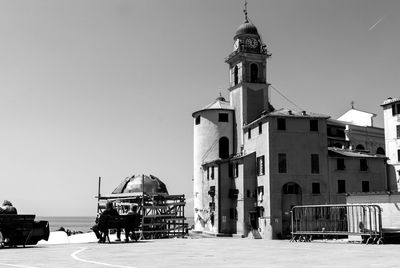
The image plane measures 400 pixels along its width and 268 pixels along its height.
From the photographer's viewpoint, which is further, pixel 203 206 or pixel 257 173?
pixel 203 206

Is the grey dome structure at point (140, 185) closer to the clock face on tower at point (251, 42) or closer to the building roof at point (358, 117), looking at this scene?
the clock face on tower at point (251, 42)

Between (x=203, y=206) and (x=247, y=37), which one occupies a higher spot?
(x=247, y=37)

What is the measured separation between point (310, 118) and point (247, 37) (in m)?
18.0

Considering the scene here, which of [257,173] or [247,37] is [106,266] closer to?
[257,173]

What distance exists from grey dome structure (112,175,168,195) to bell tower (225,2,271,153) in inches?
540

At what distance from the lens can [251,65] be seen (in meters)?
69.4

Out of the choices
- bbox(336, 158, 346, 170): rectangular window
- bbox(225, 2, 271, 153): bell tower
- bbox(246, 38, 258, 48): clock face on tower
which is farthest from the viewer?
bbox(246, 38, 258, 48): clock face on tower

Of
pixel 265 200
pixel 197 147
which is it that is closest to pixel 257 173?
pixel 265 200

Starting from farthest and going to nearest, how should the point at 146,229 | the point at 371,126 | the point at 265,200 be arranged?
the point at 371,126
the point at 265,200
the point at 146,229

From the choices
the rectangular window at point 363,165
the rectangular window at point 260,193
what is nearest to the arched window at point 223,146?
the rectangular window at point 260,193

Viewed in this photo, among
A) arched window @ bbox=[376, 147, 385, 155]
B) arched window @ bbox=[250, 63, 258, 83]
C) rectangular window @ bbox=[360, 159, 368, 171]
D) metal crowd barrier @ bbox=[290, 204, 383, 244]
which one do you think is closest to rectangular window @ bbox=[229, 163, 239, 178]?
arched window @ bbox=[250, 63, 258, 83]

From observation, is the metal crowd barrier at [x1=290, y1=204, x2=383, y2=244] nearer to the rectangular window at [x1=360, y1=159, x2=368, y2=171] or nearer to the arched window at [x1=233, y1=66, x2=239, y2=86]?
the rectangular window at [x1=360, y1=159, x2=368, y2=171]

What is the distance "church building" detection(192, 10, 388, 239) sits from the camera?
184 ft

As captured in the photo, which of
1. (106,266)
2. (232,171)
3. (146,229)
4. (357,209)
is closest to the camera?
(106,266)
